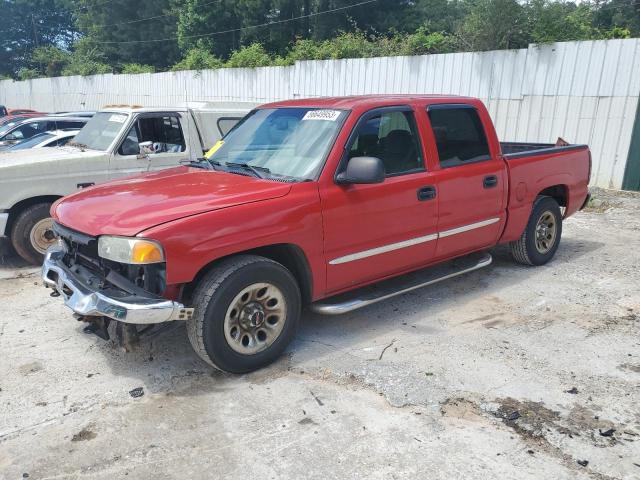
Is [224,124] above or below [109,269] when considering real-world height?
above

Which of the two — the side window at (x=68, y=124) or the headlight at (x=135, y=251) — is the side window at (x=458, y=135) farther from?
the side window at (x=68, y=124)

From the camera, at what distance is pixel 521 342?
14.2 feet

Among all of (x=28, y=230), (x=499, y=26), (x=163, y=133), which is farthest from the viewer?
(x=499, y=26)

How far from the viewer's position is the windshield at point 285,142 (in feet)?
13.7

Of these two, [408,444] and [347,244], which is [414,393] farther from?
[347,244]

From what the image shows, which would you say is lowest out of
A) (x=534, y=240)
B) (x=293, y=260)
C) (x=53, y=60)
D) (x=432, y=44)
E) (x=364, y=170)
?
(x=534, y=240)

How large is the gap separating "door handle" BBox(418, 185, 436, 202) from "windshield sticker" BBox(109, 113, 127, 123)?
14.1ft

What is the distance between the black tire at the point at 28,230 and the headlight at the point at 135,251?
353cm

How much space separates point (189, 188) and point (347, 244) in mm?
1268

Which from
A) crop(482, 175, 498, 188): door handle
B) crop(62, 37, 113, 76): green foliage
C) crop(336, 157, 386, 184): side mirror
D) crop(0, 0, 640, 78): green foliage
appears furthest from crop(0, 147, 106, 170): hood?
crop(62, 37, 113, 76): green foliage

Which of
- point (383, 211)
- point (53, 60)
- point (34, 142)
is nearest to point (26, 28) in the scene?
point (53, 60)

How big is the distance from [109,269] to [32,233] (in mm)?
3307

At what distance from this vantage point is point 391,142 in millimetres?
4566

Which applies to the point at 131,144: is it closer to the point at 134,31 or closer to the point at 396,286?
the point at 396,286
